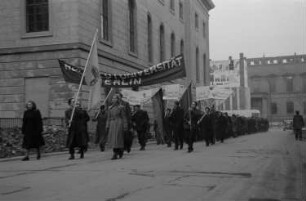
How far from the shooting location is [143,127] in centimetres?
2139

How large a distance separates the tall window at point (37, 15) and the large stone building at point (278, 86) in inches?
3436

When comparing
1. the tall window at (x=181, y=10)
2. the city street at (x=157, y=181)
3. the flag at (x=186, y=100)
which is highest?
the tall window at (x=181, y=10)

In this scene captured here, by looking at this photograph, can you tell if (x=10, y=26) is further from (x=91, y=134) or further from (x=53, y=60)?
(x=91, y=134)

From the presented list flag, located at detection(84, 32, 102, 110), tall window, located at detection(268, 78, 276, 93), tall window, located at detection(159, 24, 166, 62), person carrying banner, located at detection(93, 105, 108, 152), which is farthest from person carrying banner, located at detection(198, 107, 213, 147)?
tall window, located at detection(268, 78, 276, 93)

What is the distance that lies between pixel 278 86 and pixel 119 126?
339ft

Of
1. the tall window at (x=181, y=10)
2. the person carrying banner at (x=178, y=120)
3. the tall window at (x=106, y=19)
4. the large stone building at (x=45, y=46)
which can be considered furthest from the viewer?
the tall window at (x=181, y=10)

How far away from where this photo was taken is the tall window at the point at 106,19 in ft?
96.4

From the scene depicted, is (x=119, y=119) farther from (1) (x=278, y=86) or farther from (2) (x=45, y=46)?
(1) (x=278, y=86)

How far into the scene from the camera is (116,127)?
1530 cm

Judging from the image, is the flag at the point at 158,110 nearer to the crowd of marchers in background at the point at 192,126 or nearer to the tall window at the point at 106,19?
the crowd of marchers in background at the point at 192,126

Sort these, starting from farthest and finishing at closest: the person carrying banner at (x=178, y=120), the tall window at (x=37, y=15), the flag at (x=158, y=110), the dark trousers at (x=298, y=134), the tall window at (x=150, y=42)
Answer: the tall window at (x=150, y=42) < the dark trousers at (x=298, y=134) < the tall window at (x=37, y=15) < the flag at (x=158, y=110) < the person carrying banner at (x=178, y=120)

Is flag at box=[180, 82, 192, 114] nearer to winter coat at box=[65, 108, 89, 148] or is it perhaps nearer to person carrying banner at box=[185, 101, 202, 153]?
person carrying banner at box=[185, 101, 202, 153]

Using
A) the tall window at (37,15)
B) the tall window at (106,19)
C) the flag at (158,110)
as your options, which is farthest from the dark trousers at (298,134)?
the tall window at (37,15)

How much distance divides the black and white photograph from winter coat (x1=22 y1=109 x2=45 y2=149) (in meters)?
0.03
